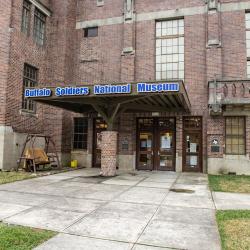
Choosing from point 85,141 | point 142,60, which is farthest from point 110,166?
point 142,60

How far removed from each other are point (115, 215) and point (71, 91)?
6880 mm

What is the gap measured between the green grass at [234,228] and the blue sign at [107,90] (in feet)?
17.0

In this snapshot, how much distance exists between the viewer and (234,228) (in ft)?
18.7

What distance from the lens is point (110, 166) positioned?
13.8 meters

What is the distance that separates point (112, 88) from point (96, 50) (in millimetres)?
8323

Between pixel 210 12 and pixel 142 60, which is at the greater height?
pixel 210 12

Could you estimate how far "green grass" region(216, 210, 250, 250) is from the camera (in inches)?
190

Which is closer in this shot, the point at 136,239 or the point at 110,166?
the point at 136,239

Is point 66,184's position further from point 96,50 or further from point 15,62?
point 96,50

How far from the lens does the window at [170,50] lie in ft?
57.7

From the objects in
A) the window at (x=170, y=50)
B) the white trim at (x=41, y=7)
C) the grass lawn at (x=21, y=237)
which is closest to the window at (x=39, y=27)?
the white trim at (x=41, y=7)

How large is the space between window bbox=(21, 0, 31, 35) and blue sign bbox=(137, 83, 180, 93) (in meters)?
9.36

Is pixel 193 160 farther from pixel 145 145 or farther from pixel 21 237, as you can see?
pixel 21 237

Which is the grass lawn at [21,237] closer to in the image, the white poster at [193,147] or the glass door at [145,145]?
the glass door at [145,145]
